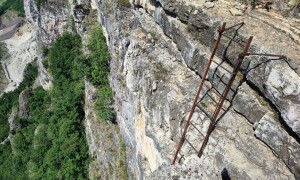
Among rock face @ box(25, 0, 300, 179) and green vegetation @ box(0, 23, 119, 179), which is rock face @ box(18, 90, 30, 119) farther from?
rock face @ box(25, 0, 300, 179)

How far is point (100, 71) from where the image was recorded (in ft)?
95.8

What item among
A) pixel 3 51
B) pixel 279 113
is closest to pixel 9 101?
pixel 3 51

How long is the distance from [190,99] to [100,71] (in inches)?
593

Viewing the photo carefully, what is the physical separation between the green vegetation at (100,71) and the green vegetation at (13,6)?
90.6m

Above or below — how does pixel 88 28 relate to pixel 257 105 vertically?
below

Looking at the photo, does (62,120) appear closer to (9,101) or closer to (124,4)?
(124,4)

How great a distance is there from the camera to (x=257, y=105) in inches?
524

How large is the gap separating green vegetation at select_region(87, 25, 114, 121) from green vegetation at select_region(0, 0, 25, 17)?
90.6 m

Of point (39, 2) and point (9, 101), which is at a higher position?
point (39, 2)

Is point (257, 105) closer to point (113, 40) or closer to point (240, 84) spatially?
point (240, 84)

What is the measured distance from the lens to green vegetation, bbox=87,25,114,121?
1072 inches

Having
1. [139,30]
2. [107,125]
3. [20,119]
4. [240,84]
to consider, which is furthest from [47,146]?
[240,84]

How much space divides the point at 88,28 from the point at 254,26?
21717mm

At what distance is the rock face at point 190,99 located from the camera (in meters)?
12.2
